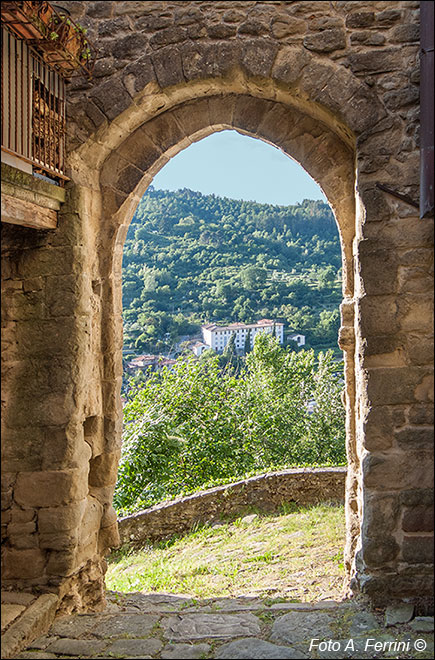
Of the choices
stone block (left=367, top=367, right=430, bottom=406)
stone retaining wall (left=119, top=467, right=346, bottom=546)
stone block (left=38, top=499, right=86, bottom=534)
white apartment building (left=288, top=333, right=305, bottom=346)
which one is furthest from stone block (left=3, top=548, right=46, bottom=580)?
white apartment building (left=288, top=333, right=305, bottom=346)

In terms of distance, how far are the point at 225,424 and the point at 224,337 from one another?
66.1 ft

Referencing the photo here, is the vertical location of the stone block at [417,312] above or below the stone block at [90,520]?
above

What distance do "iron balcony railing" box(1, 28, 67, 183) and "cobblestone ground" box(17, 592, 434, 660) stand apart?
2.62 metres

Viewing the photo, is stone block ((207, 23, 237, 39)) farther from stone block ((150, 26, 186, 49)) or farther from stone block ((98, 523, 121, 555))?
stone block ((98, 523, 121, 555))

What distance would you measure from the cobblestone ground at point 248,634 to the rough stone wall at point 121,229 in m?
0.22

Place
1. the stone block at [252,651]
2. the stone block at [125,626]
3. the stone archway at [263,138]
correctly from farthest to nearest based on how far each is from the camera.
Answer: the stone archway at [263,138] < the stone block at [125,626] < the stone block at [252,651]

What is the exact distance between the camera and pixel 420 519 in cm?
331

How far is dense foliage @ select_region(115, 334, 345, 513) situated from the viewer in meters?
11.6

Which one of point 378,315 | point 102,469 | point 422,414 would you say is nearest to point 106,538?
point 102,469

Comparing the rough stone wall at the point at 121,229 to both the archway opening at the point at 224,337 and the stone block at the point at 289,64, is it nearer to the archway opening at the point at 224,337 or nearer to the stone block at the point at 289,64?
the stone block at the point at 289,64

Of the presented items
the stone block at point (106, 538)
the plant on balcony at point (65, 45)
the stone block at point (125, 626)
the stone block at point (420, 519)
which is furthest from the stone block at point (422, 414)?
the plant on balcony at point (65, 45)

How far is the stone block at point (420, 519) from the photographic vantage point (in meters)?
3.31

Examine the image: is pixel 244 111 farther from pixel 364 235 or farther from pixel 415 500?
pixel 415 500

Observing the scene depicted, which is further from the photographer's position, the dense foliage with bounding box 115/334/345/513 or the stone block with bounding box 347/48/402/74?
the dense foliage with bounding box 115/334/345/513
